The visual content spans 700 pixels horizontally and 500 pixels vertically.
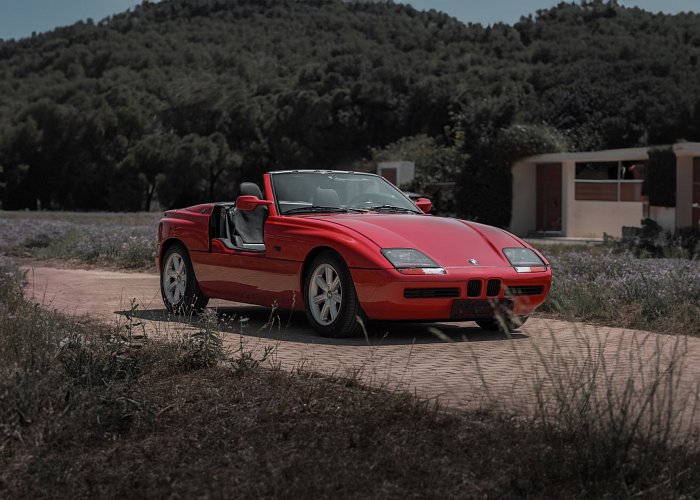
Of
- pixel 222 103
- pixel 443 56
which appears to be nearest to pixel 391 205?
pixel 222 103

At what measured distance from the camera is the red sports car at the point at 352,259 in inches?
378

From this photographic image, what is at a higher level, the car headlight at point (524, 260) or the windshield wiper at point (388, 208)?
the windshield wiper at point (388, 208)

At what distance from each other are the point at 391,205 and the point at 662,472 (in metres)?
6.41

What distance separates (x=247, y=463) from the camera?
18.3 feet

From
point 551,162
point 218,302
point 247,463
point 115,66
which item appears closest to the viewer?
point 247,463

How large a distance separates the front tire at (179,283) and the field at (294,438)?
14.9ft

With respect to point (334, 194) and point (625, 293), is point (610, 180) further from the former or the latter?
point (334, 194)

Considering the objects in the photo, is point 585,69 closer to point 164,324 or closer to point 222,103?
point 222,103

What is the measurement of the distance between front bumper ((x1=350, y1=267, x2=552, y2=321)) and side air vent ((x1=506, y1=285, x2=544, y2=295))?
0.27ft

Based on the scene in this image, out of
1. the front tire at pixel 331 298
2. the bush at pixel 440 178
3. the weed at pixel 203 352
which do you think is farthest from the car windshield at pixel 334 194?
the bush at pixel 440 178

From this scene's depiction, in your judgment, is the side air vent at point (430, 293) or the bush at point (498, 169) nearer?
the side air vent at point (430, 293)

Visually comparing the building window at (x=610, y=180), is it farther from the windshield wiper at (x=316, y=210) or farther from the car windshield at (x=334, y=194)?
the windshield wiper at (x=316, y=210)

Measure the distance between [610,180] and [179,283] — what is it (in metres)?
26.2

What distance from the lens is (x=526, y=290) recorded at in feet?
33.1
